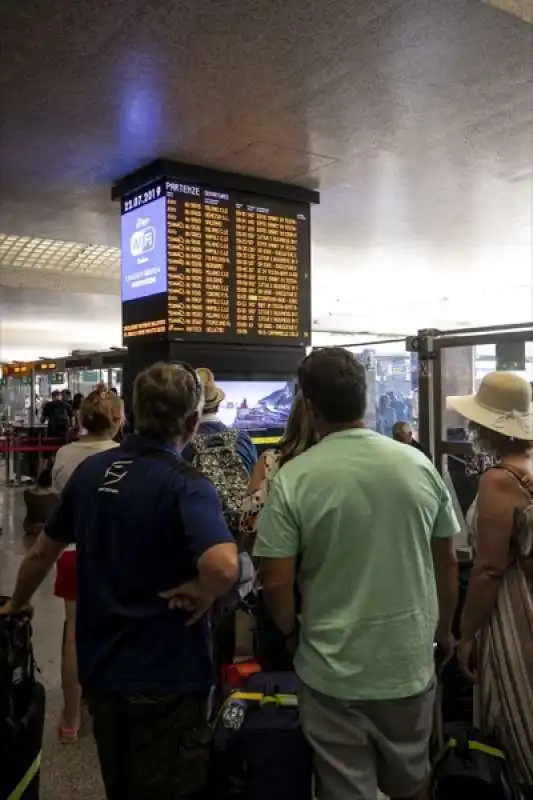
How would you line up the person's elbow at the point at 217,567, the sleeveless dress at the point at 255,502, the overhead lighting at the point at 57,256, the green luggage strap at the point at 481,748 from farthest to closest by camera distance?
the overhead lighting at the point at 57,256 → the sleeveless dress at the point at 255,502 → the green luggage strap at the point at 481,748 → the person's elbow at the point at 217,567

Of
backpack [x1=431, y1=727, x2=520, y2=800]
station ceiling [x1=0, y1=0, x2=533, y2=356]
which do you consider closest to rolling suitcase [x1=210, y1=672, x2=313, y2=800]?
backpack [x1=431, y1=727, x2=520, y2=800]

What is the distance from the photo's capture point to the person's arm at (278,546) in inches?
63.8

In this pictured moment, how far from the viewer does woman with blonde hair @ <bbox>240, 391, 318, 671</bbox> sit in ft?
7.27

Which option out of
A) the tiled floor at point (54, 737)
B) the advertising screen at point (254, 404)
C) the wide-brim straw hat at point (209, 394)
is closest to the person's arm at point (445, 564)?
the wide-brim straw hat at point (209, 394)

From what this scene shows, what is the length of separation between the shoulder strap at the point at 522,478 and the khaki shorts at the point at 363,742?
680 mm

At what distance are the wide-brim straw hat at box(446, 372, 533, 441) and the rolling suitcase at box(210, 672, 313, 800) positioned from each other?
1.05 metres

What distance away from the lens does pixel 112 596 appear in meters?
1.68

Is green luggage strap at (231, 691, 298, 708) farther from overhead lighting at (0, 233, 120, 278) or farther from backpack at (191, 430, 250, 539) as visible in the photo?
overhead lighting at (0, 233, 120, 278)

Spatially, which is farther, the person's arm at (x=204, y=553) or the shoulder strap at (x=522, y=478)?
the shoulder strap at (x=522, y=478)

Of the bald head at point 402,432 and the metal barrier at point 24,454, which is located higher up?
the bald head at point 402,432

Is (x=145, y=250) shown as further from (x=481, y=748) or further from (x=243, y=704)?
(x=481, y=748)

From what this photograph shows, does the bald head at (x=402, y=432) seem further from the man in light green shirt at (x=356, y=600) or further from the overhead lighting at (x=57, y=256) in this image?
the man in light green shirt at (x=356, y=600)

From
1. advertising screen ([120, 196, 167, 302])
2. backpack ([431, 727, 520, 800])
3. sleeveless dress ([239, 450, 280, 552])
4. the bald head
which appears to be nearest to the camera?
backpack ([431, 727, 520, 800])

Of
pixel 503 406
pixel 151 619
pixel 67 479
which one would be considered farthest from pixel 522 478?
pixel 67 479
